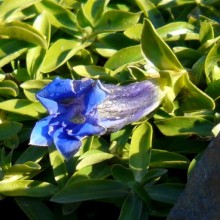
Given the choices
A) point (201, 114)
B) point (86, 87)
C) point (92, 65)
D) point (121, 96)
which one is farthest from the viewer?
point (92, 65)

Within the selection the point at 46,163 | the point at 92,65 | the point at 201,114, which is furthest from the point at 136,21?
the point at 46,163

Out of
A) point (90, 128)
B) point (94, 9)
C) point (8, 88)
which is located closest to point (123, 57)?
point (94, 9)

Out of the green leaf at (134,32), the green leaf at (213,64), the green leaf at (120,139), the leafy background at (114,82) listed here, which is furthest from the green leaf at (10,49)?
the green leaf at (213,64)

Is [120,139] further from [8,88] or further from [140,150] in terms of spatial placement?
[8,88]

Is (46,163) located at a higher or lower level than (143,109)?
lower

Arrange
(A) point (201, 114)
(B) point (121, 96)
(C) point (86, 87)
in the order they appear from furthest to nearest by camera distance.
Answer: (A) point (201, 114)
(B) point (121, 96)
(C) point (86, 87)

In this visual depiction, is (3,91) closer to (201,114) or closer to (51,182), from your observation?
(51,182)
